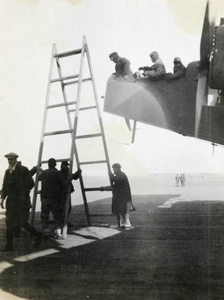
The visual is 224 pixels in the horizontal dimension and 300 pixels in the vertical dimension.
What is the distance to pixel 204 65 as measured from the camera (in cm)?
463

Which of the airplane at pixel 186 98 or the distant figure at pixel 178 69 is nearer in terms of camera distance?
the airplane at pixel 186 98

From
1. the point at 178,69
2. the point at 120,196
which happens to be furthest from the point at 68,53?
the point at 120,196

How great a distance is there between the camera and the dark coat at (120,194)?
6.43 meters

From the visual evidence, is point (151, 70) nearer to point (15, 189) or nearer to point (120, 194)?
point (120, 194)

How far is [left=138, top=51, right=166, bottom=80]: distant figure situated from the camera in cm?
554

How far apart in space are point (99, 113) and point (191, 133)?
68.4 inches

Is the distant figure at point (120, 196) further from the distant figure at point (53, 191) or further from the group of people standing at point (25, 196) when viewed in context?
the distant figure at point (53, 191)

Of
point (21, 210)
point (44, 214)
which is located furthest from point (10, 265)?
point (44, 214)

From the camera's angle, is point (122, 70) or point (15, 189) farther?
point (122, 70)

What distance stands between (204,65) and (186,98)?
76 cm

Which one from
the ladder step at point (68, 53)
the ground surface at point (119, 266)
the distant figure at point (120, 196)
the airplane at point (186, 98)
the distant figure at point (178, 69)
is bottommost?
the ground surface at point (119, 266)

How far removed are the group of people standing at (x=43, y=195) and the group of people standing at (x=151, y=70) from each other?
1799 mm

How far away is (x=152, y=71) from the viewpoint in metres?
5.58

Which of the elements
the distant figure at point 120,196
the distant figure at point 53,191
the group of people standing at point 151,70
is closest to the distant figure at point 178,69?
the group of people standing at point 151,70
